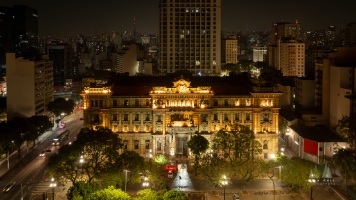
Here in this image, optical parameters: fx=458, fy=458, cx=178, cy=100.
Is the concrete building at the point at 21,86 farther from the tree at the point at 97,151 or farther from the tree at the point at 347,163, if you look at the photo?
the tree at the point at 347,163

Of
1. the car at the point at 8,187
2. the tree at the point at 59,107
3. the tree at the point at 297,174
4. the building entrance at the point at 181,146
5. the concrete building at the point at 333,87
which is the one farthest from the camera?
the tree at the point at 59,107

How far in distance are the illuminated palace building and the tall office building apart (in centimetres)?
8858

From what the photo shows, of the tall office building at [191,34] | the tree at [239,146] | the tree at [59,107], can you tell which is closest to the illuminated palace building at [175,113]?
the tree at [239,146]

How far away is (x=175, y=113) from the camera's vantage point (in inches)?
3408

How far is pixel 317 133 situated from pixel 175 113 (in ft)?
88.4

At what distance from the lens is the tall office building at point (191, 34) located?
177087 mm

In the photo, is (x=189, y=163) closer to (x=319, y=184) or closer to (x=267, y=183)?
(x=267, y=183)

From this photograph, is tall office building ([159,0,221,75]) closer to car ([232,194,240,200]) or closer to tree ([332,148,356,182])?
tree ([332,148,356,182])

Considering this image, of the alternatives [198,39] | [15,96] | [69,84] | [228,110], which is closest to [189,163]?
[228,110]

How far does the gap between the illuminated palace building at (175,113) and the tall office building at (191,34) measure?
291 ft

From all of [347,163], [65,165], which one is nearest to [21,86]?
[65,165]

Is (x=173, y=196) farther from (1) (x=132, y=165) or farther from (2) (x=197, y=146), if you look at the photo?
(2) (x=197, y=146)

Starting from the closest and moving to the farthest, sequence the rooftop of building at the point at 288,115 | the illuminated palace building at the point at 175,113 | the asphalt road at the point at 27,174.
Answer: the asphalt road at the point at 27,174, the illuminated palace building at the point at 175,113, the rooftop of building at the point at 288,115

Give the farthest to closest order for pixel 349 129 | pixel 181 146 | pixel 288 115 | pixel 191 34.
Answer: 1. pixel 191 34
2. pixel 288 115
3. pixel 181 146
4. pixel 349 129
